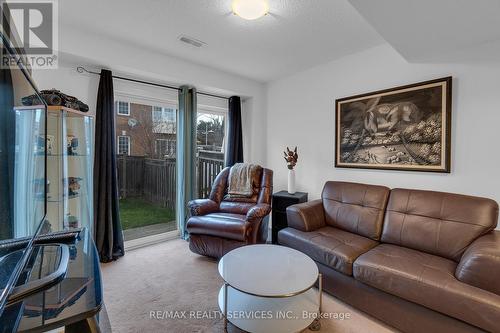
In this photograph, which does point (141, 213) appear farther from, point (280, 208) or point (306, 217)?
point (306, 217)

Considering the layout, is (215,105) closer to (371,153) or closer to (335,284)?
(371,153)

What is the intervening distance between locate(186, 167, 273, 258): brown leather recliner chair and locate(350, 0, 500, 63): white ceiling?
78.4 inches

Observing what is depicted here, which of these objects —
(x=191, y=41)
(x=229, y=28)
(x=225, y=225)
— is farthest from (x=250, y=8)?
(x=225, y=225)

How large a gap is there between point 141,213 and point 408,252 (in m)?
3.17

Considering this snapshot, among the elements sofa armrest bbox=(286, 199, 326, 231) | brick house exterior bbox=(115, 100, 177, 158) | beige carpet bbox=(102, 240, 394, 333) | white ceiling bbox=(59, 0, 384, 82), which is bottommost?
beige carpet bbox=(102, 240, 394, 333)

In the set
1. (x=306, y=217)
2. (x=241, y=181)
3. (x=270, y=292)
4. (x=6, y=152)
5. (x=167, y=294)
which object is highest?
(x=6, y=152)

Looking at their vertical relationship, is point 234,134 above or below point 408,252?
above

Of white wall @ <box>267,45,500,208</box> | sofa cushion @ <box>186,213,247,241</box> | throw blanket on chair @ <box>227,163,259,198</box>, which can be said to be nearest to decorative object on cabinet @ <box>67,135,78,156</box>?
sofa cushion @ <box>186,213,247,241</box>

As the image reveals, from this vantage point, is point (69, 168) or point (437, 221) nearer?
point (437, 221)

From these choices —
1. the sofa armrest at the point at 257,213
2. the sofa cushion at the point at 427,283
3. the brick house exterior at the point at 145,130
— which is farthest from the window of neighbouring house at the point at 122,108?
the sofa cushion at the point at 427,283

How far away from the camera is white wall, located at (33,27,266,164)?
2.36 metres

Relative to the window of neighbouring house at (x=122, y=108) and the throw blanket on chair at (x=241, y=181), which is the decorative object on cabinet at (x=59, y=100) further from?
the throw blanket on chair at (x=241, y=181)

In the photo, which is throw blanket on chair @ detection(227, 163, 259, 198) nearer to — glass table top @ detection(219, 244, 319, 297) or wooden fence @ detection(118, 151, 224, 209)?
wooden fence @ detection(118, 151, 224, 209)

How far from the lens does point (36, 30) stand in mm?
2115
